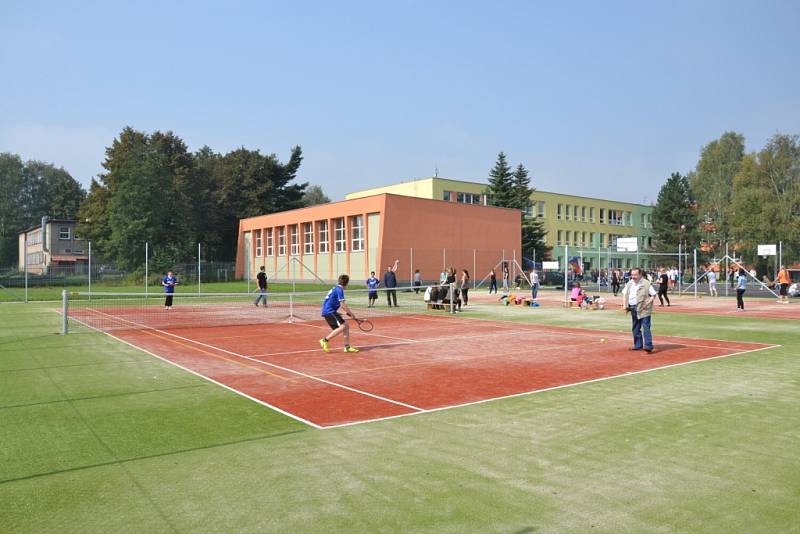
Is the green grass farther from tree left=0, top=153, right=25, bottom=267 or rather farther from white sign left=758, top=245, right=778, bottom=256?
tree left=0, top=153, right=25, bottom=267

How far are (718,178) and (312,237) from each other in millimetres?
45043

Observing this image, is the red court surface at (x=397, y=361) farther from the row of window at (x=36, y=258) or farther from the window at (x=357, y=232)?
the row of window at (x=36, y=258)

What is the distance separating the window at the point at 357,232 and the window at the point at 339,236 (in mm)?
1237

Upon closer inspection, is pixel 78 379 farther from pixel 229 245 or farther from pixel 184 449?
pixel 229 245

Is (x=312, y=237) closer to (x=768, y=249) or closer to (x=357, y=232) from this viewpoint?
(x=357, y=232)

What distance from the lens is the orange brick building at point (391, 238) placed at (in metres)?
46.2

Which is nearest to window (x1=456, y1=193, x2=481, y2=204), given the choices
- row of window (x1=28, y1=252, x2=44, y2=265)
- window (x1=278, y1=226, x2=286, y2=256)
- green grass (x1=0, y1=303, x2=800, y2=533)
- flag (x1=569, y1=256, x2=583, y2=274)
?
flag (x1=569, y1=256, x2=583, y2=274)

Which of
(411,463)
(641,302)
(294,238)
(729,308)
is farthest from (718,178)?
(411,463)

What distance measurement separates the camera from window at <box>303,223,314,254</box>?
5462 centimetres

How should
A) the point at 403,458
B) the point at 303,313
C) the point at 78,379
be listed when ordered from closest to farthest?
the point at 403,458 → the point at 78,379 → the point at 303,313

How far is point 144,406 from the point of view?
26.9 feet

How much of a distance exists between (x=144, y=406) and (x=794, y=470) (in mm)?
7504

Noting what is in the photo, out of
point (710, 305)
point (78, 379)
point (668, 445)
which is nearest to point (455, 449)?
point (668, 445)

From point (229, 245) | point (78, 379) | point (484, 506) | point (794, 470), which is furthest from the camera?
point (229, 245)
